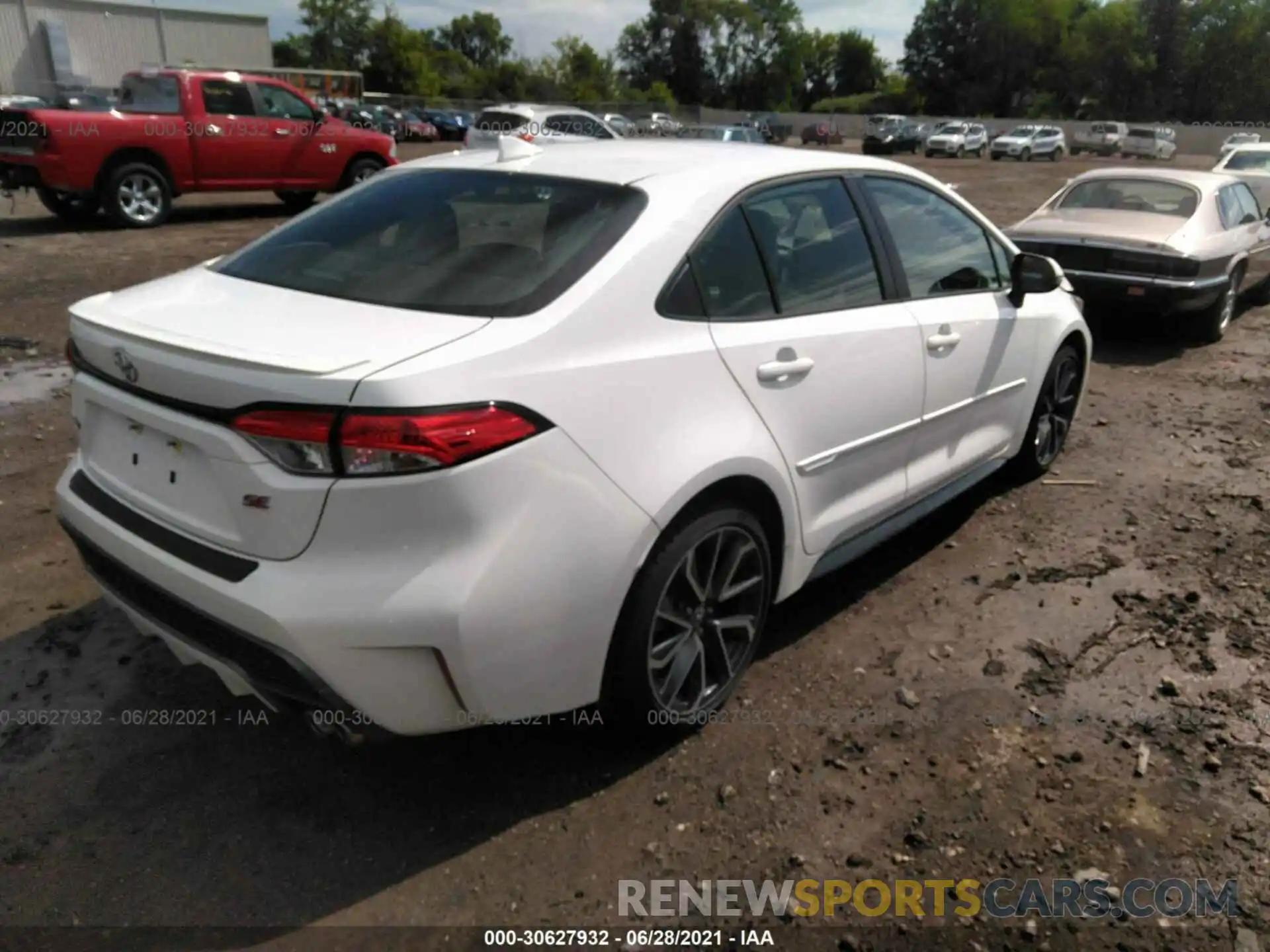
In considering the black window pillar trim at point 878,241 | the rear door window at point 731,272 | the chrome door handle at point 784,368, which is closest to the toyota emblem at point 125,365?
the rear door window at point 731,272

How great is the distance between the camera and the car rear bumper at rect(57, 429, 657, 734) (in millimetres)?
2180

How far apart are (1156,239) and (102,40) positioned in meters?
60.9

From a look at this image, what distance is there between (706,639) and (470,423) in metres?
1.14

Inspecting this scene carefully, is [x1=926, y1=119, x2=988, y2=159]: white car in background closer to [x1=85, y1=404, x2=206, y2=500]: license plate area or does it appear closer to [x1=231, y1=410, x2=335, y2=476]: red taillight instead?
[x1=85, y1=404, x2=206, y2=500]: license plate area

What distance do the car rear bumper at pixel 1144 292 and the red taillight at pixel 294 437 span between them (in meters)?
7.20

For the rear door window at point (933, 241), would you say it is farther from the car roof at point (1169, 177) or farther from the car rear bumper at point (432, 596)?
the car roof at point (1169, 177)

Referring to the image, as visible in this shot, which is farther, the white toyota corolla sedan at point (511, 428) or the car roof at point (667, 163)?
the car roof at point (667, 163)

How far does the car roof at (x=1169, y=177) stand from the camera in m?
8.60

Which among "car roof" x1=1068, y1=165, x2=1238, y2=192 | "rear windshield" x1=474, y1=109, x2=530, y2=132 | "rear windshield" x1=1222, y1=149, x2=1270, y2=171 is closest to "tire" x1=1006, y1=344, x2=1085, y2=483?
"car roof" x1=1068, y1=165, x2=1238, y2=192

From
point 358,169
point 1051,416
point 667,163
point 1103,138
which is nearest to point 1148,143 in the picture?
point 1103,138

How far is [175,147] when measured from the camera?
1245cm

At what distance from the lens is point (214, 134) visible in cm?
1274

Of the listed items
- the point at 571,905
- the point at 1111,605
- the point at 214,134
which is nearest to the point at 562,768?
the point at 571,905

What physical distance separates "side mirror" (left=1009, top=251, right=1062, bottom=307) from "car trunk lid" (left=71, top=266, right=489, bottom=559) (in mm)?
2726
